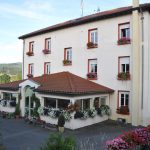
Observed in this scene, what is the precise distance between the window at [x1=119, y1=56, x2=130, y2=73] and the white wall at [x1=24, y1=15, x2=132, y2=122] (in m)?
0.35

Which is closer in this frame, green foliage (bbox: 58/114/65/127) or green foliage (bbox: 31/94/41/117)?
green foliage (bbox: 58/114/65/127)

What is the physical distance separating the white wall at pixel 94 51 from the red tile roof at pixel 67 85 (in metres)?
0.95

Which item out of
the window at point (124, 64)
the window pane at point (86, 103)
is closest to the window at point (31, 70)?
the window pane at point (86, 103)

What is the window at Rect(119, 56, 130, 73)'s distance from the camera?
22891 mm

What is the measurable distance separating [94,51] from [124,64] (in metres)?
3.40

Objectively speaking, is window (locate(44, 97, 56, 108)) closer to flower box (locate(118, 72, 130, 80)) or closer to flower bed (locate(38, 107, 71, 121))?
flower bed (locate(38, 107, 71, 121))

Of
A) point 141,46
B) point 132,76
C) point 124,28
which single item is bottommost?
point 132,76

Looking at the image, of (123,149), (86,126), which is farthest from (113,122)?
(123,149)

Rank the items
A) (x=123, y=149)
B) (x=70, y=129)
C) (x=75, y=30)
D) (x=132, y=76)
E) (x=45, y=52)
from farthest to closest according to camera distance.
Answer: (x=45, y=52), (x=75, y=30), (x=132, y=76), (x=70, y=129), (x=123, y=149)

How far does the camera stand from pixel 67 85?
22.5m

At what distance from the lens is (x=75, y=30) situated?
26875 mm

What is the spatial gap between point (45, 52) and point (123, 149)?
2257 centimetres

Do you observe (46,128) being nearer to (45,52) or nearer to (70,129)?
(70,129)

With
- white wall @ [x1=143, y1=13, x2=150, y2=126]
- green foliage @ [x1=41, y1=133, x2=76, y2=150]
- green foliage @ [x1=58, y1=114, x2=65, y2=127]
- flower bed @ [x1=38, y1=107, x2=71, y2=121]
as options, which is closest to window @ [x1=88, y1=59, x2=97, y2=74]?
white wall @ [x1=143, y1=13, x2=150, y2=126]
